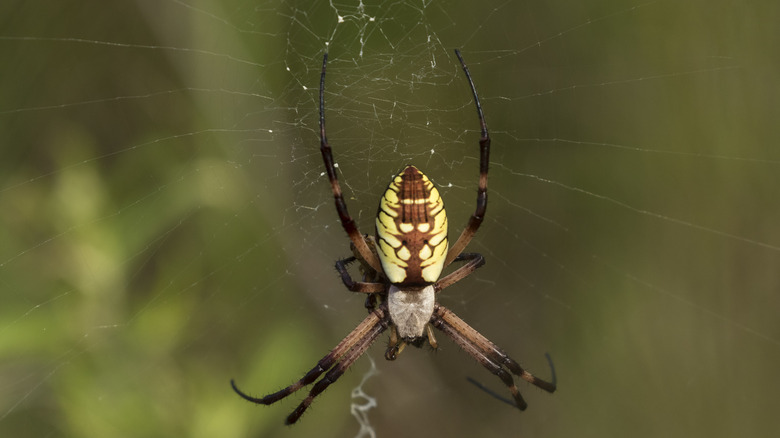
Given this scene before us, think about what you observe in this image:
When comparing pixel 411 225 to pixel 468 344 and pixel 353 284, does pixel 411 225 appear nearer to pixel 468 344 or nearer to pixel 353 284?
pixel 353 284

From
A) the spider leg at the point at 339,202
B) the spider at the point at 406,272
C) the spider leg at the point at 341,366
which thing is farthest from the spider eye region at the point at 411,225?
the spider leg at the point at 341,366

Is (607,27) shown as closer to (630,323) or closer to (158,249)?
(630,323)

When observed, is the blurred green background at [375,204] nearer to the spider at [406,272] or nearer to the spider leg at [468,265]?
the spider at [406,272]

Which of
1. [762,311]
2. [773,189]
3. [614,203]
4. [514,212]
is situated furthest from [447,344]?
[773,189]

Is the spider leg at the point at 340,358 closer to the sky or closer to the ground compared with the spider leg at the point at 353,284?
closer to the ground

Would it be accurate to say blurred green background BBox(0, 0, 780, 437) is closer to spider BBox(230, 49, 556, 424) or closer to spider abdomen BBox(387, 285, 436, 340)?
spider BBox(230, 49, 556, 424)

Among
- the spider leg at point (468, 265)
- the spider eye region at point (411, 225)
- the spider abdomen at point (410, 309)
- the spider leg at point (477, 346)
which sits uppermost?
the spider eye region at point (411, 225)

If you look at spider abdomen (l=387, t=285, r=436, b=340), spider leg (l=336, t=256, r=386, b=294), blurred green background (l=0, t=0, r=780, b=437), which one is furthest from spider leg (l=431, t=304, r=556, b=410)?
blurred green background (l=0, t=0, r=780, b=437)
